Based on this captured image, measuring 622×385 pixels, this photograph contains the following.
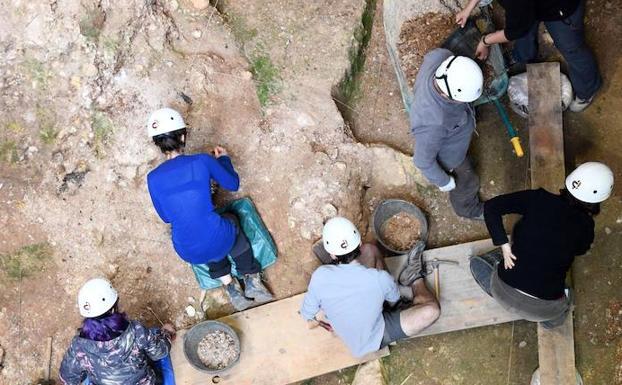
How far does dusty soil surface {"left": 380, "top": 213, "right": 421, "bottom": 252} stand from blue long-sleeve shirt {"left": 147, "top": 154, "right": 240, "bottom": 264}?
4.46 ft

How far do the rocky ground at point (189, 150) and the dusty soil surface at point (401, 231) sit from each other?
20cm

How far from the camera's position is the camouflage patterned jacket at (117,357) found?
4.75 meters

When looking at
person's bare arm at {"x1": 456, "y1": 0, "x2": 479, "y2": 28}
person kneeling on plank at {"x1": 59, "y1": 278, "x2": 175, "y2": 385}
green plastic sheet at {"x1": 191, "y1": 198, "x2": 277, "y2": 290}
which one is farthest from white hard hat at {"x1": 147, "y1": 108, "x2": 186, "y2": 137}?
person's bare arm at {"x1": 456, "y1": 0, "x2": 479, "y2": 28}

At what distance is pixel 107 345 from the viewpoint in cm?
472

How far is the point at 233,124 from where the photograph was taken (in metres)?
5.54

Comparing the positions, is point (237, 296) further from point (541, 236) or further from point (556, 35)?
point (556, 35)

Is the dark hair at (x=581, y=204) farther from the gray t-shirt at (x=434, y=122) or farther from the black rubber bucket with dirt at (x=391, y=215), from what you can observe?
the black rubber bucket with dirt at (x=391, y=215)

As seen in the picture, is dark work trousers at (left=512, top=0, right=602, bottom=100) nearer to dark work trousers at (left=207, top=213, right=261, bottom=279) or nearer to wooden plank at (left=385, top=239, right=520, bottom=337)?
wooden plank at (left=385, top=239, right=520, bottom=337)

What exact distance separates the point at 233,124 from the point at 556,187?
2.75 metres

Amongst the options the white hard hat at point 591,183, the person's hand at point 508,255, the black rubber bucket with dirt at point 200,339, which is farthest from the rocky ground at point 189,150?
the white hard hat at point 591,183

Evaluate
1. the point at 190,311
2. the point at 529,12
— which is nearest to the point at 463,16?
the point at 529,12

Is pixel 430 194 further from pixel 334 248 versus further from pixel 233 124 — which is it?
pixel 233 124

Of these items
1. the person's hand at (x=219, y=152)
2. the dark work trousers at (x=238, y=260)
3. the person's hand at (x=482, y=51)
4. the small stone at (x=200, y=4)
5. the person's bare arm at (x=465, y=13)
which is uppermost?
the small stone at (x=200, y=4)

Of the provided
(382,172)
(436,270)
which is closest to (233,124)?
(382,172)
